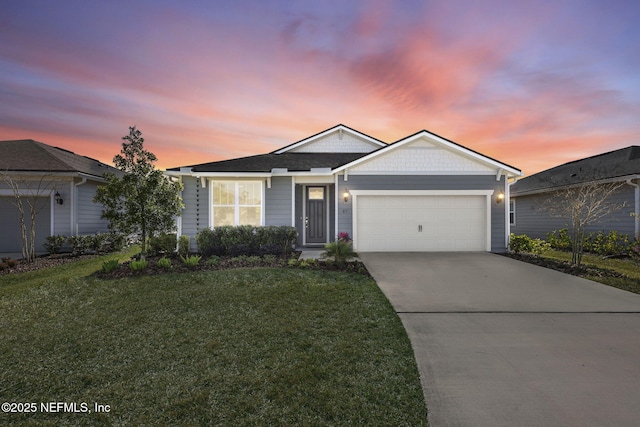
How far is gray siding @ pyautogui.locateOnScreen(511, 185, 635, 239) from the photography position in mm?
11039

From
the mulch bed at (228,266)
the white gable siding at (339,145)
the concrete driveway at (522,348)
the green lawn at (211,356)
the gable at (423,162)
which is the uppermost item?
the white gable siding at (339,145)

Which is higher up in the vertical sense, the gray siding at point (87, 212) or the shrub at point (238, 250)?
the gray siding at point (87, 212)

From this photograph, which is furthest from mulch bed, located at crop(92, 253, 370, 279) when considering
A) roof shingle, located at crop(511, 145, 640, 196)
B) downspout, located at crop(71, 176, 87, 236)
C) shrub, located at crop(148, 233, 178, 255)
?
roof shingle, located at crop(511, 145, 640, 196)

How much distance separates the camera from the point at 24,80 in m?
10.7

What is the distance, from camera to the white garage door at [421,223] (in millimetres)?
10984

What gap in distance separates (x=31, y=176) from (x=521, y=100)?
1868 cm

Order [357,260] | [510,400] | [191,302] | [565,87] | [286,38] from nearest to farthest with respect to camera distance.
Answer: [510,400]
[191,302]
[357,260]
[286,38]
[565,87]

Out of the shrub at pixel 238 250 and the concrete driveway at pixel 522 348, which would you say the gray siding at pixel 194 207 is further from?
the concrete driveway at pixel 522 348

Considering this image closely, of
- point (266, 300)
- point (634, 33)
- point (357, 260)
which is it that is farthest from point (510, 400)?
point (634, 33)

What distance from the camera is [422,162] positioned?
11000 mm

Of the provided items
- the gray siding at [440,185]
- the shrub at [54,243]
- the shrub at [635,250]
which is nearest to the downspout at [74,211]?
the shrub at [54,243]

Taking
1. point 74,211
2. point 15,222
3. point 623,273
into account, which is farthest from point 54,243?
point 623,273

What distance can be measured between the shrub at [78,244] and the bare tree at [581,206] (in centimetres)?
1539

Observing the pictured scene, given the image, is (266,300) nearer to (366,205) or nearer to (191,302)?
(191,302)
